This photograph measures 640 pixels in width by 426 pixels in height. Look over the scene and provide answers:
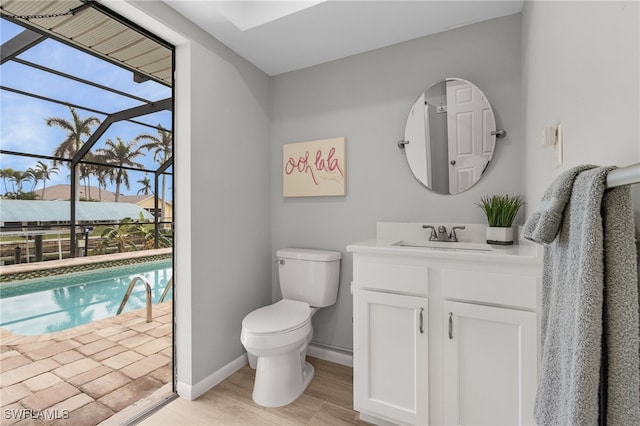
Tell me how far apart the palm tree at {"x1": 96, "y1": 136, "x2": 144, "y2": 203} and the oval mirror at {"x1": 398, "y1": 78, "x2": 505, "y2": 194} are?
188 centimetres

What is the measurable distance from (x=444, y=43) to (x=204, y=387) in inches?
106

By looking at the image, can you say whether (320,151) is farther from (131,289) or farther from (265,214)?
(131,289)

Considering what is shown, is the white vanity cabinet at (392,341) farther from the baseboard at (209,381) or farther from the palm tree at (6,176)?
the palm tree at (6,176)

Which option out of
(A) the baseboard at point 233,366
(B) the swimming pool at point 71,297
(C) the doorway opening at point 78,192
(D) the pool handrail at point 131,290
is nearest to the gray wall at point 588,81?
(A) the baseboard at point 233,366

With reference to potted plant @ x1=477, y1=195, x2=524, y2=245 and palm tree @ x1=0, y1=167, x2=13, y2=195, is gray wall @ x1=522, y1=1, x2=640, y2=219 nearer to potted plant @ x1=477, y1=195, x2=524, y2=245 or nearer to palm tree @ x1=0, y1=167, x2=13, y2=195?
potted plant @ x1=477, y1=195, x2=524, y2=245

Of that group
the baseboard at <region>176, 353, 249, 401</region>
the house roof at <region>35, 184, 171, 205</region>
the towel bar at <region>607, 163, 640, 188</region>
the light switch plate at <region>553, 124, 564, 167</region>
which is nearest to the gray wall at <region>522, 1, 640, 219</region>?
the light switch plate at <region>553, 124, 564, 167</region>

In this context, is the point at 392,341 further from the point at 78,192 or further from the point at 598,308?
the point at 78,192

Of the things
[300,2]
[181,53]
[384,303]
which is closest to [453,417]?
[384,303]

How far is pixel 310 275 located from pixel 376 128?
1.16 m

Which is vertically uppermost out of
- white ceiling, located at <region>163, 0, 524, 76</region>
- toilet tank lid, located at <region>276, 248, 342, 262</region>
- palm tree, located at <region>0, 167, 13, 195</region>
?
white ceiling, located at <region>163, 0, 524, 76</region>

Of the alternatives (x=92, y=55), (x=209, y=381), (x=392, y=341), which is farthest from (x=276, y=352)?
(x=92, y=55)

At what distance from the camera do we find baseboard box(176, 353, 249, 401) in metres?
1.84

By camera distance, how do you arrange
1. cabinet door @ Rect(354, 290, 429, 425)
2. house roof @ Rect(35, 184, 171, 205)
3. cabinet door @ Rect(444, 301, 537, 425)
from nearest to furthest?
cabinet door @ Rect(444, 301, 537, 425) → cabinet door @ Rect(354, 290, 429, 425) → house roof @ Rect(35, 184, 171, 205)

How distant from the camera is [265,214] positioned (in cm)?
251
